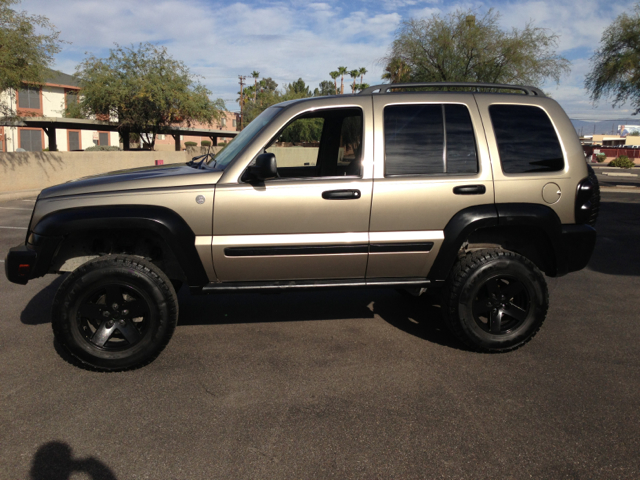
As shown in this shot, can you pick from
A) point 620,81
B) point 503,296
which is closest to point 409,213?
point 503,296

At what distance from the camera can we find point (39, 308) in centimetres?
534

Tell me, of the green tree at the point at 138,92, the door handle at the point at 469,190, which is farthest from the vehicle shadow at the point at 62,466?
the green tree at the point at 138,92

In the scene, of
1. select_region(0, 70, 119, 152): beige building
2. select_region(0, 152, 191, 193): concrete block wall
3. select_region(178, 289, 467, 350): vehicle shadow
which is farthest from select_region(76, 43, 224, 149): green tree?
select_region(178, 289, 467, 350): vehicle shadow

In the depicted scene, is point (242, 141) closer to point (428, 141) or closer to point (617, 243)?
point (428, 141)

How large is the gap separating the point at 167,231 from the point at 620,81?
26.0 meters

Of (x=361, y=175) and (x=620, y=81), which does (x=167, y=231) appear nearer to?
(x=361, y=175)

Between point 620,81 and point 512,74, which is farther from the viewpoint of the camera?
point 512,74

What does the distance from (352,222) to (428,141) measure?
905mm

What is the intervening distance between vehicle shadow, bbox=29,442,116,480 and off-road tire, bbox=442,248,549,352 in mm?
2723

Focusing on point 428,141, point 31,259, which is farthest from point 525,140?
point 31,259

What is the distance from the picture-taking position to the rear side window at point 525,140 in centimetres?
422

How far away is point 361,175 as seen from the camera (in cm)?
405

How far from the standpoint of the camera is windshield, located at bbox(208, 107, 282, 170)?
417cm

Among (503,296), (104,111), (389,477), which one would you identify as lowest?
(389,477)
